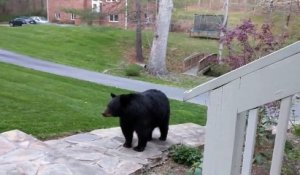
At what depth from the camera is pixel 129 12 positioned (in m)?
21.0

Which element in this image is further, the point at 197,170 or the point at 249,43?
the point at 249,43

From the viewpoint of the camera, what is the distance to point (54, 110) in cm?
655

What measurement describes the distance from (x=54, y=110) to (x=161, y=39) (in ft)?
35.8

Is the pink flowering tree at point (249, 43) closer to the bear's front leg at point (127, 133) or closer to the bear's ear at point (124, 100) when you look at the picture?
the bear's ear at point (124, 100)

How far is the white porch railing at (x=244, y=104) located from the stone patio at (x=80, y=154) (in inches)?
108

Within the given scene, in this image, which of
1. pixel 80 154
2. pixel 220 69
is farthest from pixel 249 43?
pixel 220 69

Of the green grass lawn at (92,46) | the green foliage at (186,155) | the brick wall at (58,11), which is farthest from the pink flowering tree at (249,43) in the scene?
the brick wall at (58,11)

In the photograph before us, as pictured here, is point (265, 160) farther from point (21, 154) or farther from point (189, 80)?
point (189, 80)

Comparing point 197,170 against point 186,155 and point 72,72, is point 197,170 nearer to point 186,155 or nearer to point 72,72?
point 186,155

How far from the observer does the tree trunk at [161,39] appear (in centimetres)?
1576

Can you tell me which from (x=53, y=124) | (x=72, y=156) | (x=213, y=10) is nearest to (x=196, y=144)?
(x=72, y=156)

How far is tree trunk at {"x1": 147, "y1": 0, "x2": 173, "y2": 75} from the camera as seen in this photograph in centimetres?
1576

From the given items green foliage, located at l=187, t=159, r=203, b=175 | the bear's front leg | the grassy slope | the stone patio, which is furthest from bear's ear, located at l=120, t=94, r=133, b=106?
the grassy slope

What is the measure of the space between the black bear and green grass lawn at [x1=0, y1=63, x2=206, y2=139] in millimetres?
1203
